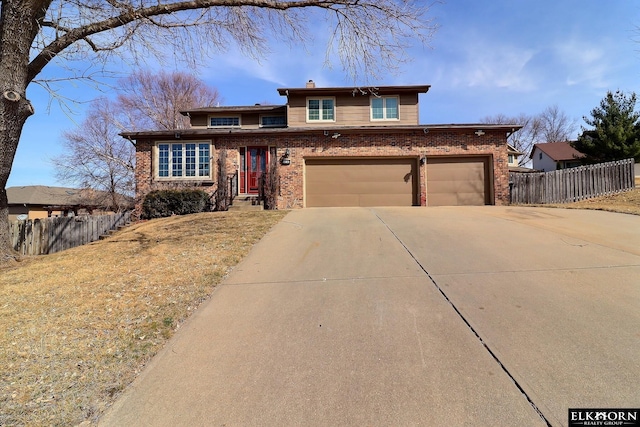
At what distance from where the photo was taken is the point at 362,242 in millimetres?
7516

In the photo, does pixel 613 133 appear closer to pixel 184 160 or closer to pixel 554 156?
pixel 554 156

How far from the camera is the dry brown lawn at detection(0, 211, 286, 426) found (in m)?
2.82

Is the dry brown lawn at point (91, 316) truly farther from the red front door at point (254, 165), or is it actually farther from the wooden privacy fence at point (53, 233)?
the red front door at point (254, 165)

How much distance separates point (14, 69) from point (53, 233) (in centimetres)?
718

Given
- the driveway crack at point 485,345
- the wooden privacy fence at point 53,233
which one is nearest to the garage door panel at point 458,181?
the driveway crack at point 485,345

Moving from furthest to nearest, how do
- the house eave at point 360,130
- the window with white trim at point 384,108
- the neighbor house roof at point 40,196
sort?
1. the neighbor house roof at point 40,196
2. the window with white trim at point 384,108
3. the house eave at point 360,130

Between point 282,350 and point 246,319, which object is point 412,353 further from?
point 246,319

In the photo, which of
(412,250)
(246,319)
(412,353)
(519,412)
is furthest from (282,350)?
(412,250)

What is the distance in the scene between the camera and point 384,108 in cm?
1759

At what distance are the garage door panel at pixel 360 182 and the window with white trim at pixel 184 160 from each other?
4897 mm

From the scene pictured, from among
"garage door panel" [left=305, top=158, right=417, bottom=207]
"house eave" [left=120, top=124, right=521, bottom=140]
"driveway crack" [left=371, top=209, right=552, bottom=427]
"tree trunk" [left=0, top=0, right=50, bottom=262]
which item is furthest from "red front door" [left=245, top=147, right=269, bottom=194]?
"driveway crack" [left=371, top=209, right=552, bottom=427]

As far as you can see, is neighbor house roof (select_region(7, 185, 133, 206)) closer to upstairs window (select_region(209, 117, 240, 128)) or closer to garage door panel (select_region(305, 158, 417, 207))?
upstairs window (select_region(209, 117, 240, 128))

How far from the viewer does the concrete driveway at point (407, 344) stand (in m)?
2.60
